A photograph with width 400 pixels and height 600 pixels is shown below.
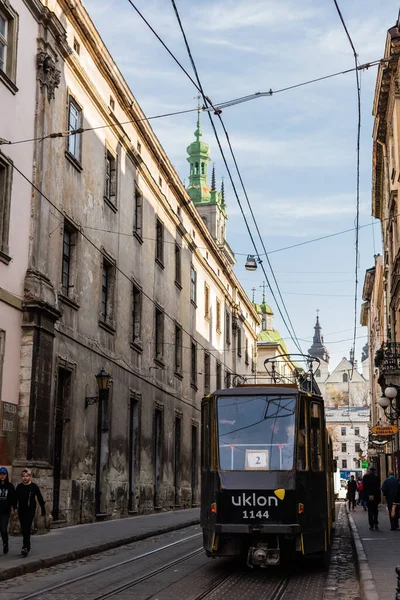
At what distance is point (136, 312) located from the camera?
27.5 meters

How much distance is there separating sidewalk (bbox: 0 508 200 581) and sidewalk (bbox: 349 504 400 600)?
15.2 feet

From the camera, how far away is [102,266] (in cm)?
2369

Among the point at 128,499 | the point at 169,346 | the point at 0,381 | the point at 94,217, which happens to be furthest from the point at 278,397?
the point at 169,346

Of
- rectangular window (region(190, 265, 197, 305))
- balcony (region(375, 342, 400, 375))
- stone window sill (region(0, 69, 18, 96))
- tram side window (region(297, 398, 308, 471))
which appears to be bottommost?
tram side window (region(297, 398, 308, 471))

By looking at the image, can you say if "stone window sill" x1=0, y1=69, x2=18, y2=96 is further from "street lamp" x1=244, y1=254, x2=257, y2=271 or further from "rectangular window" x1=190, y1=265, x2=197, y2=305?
"rectangular window" x1=190, y1=265, x2=197, y2=305

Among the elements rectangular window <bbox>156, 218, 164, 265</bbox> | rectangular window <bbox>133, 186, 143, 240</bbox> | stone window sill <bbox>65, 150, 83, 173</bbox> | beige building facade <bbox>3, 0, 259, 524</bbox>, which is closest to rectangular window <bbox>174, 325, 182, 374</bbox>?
beige building facade <bbox>3, 0, 259, 524</bbox>

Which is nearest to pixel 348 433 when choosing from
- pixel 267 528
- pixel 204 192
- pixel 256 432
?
pixel 204 192

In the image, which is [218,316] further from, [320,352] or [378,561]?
[320,352]

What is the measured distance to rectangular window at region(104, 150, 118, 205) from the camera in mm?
24734

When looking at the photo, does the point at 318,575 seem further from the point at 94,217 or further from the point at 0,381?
the point at 94,217

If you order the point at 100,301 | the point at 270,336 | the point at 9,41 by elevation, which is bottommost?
the point at 100,301

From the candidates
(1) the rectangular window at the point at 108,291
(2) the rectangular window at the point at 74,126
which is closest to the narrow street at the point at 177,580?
(1) the rectangular window at the point at 108,291

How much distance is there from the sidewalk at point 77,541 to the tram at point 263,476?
2584mm

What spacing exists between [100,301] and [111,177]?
14.0ft
